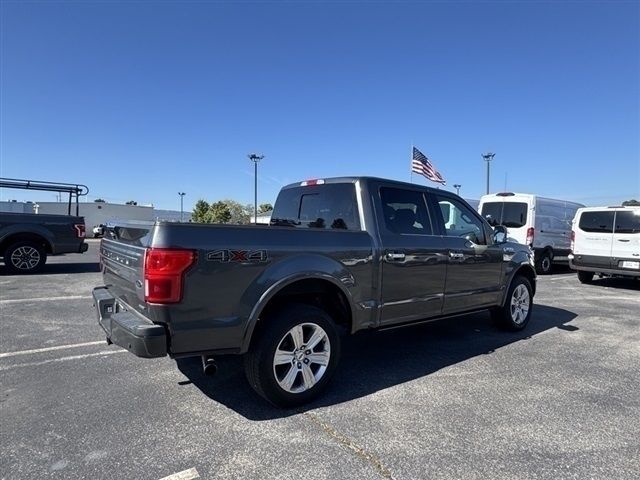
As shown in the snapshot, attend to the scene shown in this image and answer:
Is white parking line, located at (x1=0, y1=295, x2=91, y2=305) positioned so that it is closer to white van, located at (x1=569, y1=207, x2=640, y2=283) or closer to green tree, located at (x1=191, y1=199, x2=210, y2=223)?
white van, located at (x1=569, y1=207, x2=640, y2=283)

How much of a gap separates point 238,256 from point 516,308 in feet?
14.6

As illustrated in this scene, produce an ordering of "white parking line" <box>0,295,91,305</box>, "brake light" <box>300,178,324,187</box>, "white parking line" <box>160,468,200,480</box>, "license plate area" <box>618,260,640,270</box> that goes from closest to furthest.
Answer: "white parking line" <box>160,468,200,480</box>, "brake light" <box>300,178,324,187</box>, "white parking line" <box>0,295,91,305</box>, "license plate area" <box>618,260,640,270</box>

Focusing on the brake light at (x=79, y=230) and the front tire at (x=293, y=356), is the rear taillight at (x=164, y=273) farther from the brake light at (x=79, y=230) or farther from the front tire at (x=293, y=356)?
the brake light at (x=79, y=230)

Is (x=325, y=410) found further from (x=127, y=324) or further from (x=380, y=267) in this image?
(x=127, y=324)

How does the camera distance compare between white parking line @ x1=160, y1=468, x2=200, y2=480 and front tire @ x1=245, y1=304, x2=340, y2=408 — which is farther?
front tire @ x1=245, y1=304, x2=340, y2=408

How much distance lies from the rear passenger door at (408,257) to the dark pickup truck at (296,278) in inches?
0.5

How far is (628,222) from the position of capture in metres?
10.3

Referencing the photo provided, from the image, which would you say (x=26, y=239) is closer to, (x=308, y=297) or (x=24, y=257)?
(x=24, y=257)

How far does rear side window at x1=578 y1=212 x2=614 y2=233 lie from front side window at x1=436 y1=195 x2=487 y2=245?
7.05m

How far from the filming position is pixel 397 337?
5.73 m

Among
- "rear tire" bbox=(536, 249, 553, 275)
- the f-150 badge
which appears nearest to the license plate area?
"rear tire" bbox=(536, 249, 553, 275)

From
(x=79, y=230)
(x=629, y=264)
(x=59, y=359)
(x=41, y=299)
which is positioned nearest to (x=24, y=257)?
(x=79, y=230)

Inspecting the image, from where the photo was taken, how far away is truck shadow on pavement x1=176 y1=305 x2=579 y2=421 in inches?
147

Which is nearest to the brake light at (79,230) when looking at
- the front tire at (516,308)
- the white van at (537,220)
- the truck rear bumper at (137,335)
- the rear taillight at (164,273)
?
the truck rear bumper at (137,335)
